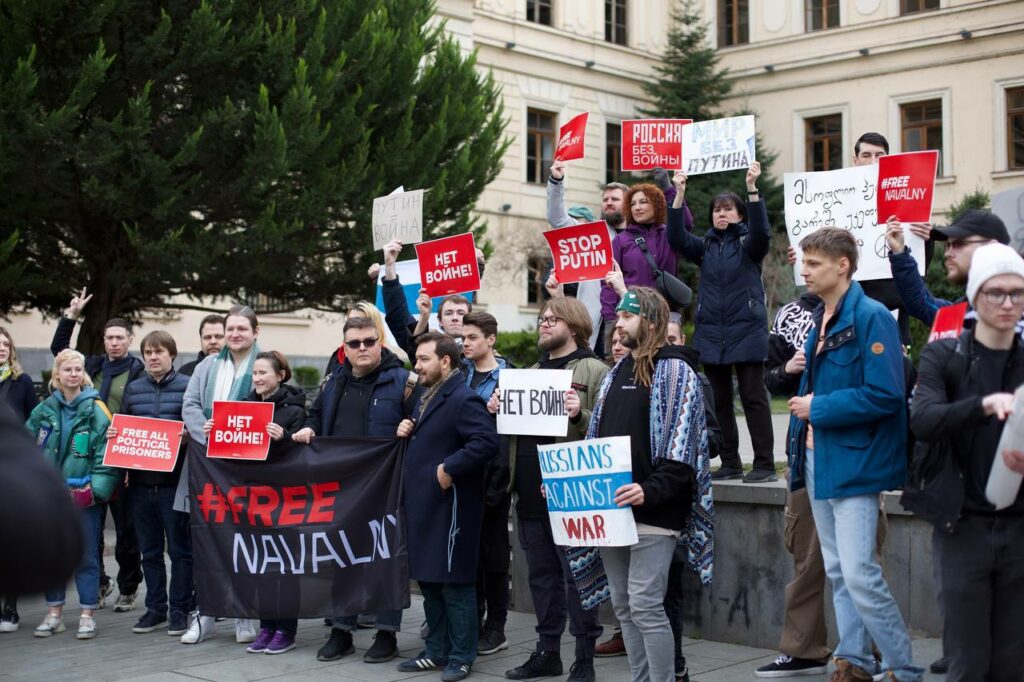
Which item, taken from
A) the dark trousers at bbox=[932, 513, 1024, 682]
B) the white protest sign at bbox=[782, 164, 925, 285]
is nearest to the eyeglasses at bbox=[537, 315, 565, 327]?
the white protest sign at bbox=[782, 164, 925, 285]

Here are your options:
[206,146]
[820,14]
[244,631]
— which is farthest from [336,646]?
[820,14]

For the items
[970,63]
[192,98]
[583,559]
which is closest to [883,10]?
[970,63]

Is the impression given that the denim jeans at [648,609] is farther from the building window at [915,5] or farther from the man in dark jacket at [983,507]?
the building window at [915,5]

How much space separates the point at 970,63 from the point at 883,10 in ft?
11.4

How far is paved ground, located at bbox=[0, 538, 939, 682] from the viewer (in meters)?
7.46

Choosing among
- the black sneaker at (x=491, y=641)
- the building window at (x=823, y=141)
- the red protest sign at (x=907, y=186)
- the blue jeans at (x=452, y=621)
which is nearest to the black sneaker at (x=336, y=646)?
the blue jeans at (x=452, y=621)

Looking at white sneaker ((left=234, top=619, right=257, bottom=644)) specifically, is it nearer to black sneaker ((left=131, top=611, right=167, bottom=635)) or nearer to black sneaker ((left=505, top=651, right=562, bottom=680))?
black sneaker ((left=131, top=611, right=167, bottom=635))

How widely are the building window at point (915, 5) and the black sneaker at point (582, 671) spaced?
3582 centimetres

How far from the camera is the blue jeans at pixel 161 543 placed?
8961 mm

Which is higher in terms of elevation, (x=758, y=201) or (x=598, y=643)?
(x=758, y=201)

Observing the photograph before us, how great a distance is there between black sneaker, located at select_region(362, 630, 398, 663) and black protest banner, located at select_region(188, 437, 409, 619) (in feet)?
0.63

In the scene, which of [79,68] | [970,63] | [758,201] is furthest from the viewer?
[970,63]

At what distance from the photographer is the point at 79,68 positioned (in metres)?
16.5

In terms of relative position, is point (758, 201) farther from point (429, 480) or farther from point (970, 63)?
point (970, 63)
